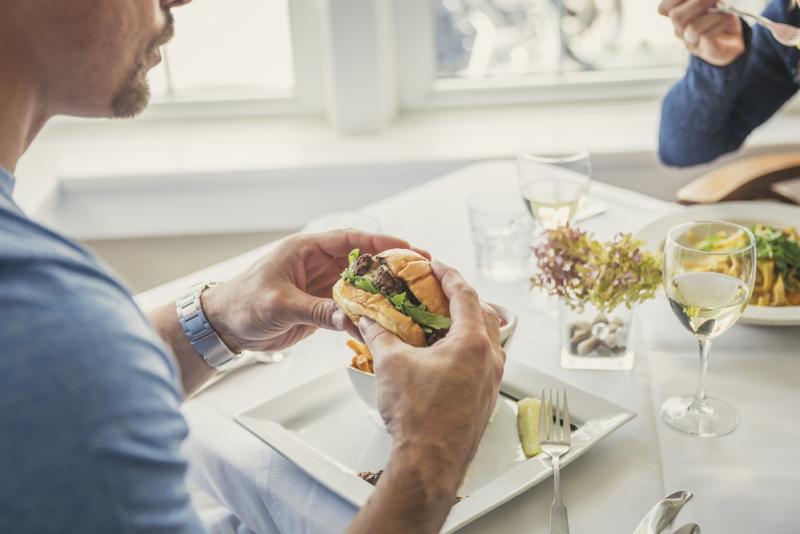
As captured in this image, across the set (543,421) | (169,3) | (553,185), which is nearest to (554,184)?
(553,185)

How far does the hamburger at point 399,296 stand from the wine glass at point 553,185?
0.40m

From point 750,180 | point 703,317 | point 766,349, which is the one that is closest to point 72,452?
point 703,317

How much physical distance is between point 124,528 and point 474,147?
6.53 feet

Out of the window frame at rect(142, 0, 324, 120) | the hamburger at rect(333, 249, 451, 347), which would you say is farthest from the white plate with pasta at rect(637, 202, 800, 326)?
the window frame at rect(142, 0, 324, 120)

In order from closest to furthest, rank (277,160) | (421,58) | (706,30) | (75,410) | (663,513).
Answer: (75,410), (663,513), (706,30), (277,160), (421,58)

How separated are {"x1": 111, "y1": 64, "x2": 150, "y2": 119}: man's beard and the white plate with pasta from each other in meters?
0.77

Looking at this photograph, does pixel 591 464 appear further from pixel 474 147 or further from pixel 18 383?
pixel 474 147

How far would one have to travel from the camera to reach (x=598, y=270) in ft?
3.63

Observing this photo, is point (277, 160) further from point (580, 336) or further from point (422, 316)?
point (422, 316)

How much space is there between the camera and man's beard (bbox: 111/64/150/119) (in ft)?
3.09

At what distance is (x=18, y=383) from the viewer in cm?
63

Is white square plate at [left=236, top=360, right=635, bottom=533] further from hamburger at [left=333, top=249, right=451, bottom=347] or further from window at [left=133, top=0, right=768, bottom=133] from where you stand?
window at [left=133, top=0, right=768, bottom=133]

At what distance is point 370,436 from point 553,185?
0.55 metres

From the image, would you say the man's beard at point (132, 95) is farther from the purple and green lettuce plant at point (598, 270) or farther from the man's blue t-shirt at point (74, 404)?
the purple and green lettuce plant at point (598, 270)
